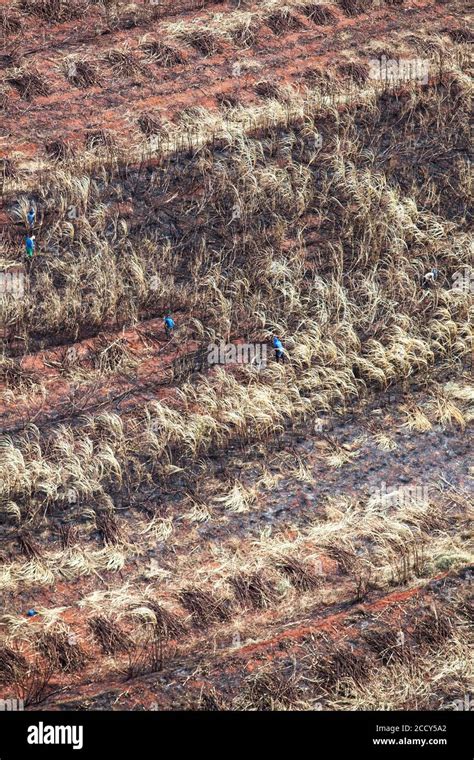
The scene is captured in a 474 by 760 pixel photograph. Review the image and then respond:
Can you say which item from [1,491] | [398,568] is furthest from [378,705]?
[1,491]

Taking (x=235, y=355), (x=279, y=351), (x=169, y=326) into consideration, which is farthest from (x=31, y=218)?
(x=279, y=351)

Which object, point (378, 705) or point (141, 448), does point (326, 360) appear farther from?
point (378, 705)
